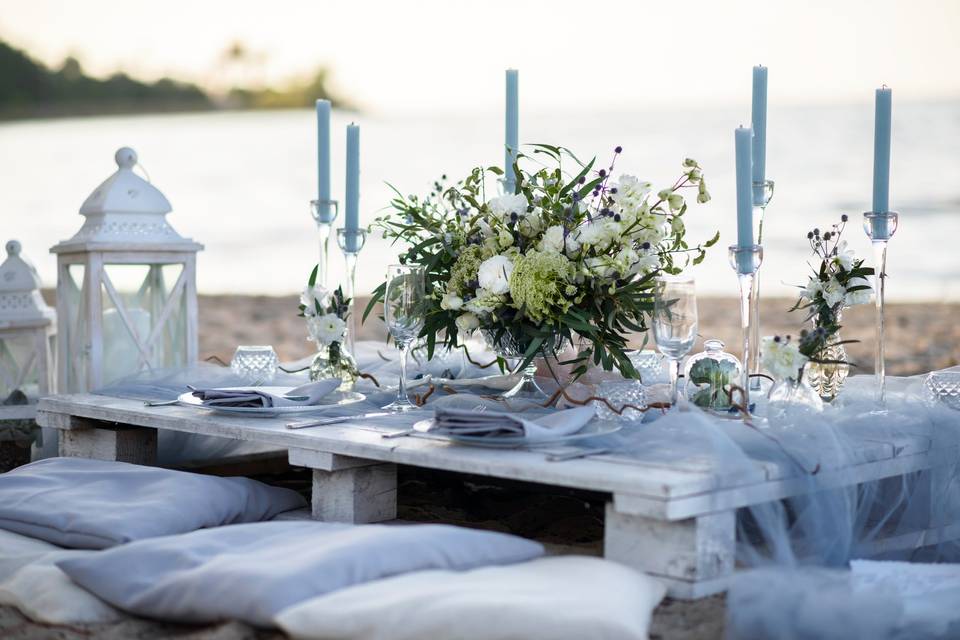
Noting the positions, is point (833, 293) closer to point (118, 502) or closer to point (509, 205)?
point (509, 205)

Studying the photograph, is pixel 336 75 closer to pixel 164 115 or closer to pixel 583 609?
pixel 164 115

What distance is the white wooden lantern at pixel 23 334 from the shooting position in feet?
11.5

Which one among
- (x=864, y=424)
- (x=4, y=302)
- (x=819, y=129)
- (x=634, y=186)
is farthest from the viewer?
(x=819, y=129)

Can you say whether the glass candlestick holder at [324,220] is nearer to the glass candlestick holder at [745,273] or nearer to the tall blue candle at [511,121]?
the tall blue candle at [511,121]

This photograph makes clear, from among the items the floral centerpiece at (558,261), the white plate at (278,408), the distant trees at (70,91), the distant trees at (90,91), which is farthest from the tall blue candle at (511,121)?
the distant trees at (70,91)

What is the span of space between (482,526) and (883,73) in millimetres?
11959

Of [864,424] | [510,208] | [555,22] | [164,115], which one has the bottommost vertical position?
[864,424]

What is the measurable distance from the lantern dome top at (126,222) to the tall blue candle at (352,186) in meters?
0.72

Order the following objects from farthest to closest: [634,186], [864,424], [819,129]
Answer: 1. [819,129]
2. [634,186]
3. [864,424]

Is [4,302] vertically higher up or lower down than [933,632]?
higher up

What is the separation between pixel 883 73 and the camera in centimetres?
1293

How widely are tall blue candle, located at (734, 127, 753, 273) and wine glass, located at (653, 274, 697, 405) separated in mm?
189

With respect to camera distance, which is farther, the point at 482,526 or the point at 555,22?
the point at 555,22

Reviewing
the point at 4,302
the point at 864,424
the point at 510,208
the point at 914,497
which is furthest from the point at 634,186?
the point at 4,302
